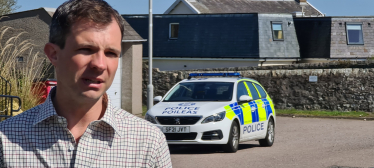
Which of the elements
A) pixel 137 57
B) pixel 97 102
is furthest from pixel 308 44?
pixel 97 102

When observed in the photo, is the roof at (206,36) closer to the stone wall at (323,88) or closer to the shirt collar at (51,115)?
the stone wall at (323,88)

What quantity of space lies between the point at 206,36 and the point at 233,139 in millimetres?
25024

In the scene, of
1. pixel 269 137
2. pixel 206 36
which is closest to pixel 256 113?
pixel 269 137

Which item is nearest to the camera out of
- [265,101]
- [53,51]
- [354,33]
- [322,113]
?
[53,51]

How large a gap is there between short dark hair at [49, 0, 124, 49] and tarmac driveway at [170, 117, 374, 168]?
8.08 metres

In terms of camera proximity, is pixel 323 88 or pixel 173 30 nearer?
pixel 323 88

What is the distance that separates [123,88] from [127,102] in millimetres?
533

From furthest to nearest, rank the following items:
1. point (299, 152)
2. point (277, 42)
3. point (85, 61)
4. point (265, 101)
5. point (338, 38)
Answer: point (338, 38)
point (277, 42)
point (265, 101)
point (299, 152)
point (85, 61)

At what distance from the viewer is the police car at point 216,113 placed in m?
11.8

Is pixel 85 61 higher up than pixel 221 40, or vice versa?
pixel 221 40

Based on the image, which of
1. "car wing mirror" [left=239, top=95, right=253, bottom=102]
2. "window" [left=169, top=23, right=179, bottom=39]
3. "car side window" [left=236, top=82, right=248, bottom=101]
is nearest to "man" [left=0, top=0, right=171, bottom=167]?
"car wing mirror" [left=239, top=95, right=253, bottom=102]

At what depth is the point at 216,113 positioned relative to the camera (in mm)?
11922

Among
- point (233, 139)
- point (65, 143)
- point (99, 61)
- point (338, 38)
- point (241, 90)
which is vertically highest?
point (338, 38)

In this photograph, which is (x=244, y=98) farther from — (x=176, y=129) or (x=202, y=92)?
(x=176, y=129)
